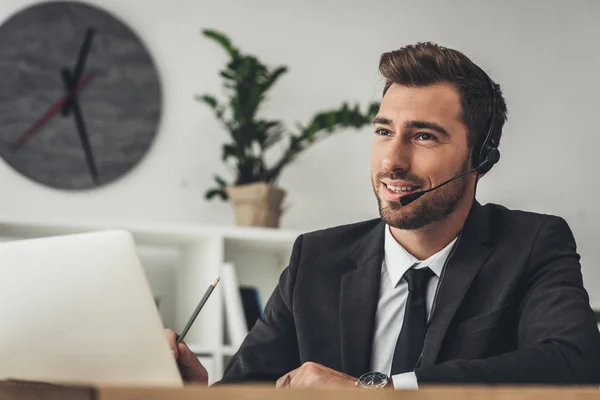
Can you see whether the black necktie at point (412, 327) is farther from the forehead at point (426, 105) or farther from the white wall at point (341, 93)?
the white wall at point (341, 93)

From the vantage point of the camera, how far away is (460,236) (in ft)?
5.82

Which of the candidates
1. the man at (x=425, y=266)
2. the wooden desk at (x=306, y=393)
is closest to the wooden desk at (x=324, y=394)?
the wooden desk at (x=306, y=393)

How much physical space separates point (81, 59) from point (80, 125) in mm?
228

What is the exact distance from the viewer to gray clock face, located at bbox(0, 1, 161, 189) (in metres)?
3.17

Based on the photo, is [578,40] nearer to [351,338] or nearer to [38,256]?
[351,338]

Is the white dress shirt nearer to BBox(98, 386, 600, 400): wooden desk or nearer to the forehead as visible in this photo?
the forehead

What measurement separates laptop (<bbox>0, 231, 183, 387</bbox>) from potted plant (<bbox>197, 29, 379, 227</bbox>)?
1848mm

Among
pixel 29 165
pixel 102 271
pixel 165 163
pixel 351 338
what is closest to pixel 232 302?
pixel 165 163

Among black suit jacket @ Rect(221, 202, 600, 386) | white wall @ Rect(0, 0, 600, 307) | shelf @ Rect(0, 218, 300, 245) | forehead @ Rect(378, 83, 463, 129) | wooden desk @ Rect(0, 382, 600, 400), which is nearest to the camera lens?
wooden desk @ Rect(0, 382, 600, 400)

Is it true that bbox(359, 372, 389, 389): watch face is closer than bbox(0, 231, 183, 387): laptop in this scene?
No

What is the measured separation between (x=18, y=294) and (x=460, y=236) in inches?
35.6

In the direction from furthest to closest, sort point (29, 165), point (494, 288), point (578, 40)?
point (578, 40) < point (29, 165) < point (494, 288)

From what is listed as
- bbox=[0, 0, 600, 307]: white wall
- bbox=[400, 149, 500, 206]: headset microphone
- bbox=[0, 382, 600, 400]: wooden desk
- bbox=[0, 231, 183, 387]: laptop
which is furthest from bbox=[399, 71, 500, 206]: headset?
bbox=[0, 0, 600, 307]: white wall

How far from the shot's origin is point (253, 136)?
307 centimetres
